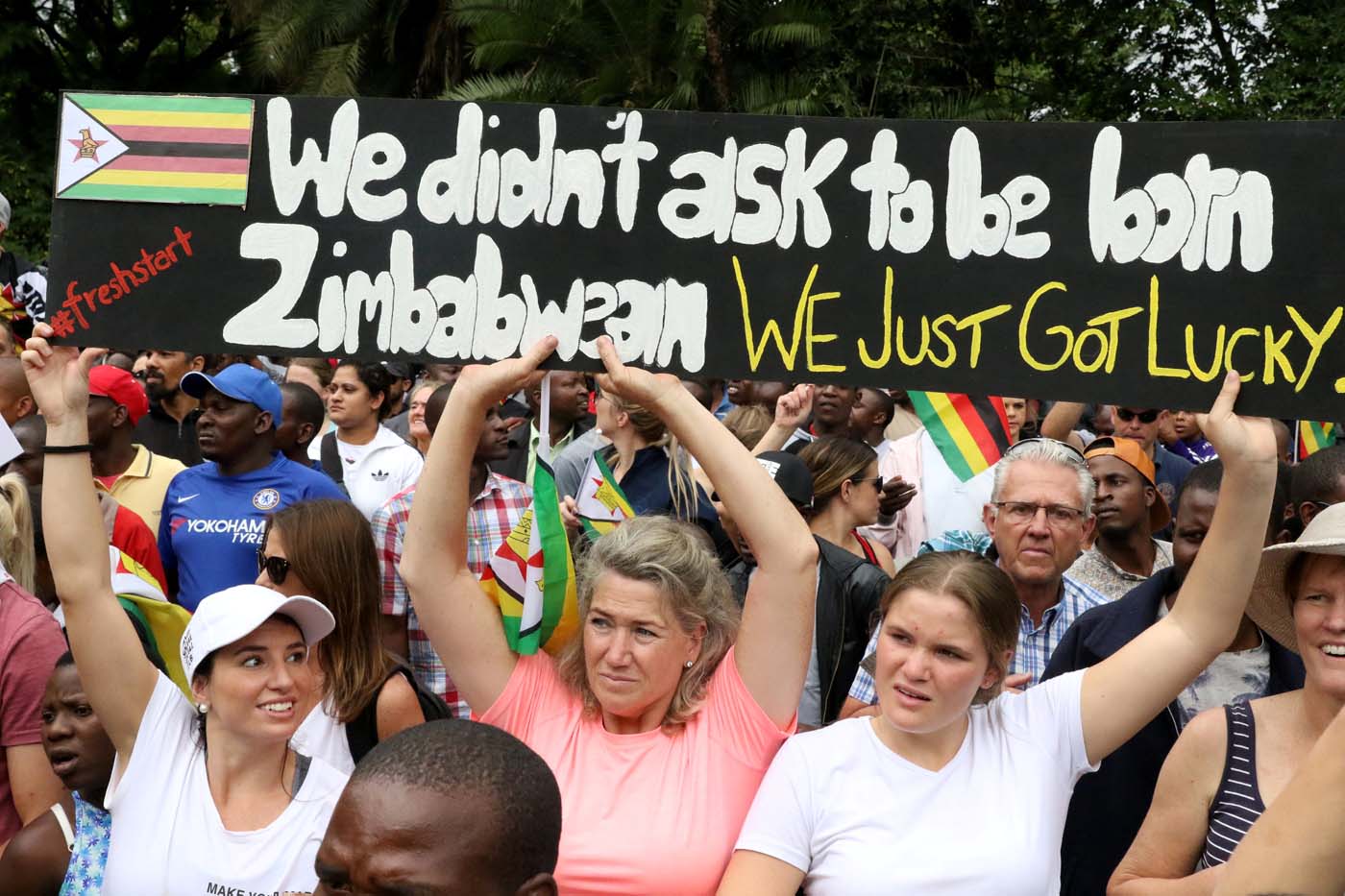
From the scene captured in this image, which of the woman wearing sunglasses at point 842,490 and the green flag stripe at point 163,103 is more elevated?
the green flag stripe at point 163,103

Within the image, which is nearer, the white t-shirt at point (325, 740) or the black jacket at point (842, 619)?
the white t-shirt at point (325, 740)

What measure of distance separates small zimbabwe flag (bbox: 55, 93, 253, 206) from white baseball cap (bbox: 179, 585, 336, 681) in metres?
0.97

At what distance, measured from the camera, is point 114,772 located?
3.24 metres

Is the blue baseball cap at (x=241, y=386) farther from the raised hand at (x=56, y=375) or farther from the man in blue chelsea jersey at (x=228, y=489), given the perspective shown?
the raised hand at (x=56, y=375)

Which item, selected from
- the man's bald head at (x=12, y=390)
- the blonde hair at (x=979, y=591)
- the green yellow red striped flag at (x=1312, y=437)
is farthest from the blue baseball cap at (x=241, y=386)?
the green yellow red striped flag at (x=1312, y=437)

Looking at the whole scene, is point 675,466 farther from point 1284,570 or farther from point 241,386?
point 1284,570

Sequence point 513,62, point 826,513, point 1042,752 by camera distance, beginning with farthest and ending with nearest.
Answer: point 513,62
point 826,513
point 1042,752

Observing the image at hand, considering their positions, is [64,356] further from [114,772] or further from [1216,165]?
[1216,165]

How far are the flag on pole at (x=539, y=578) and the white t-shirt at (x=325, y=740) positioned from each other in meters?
0.46

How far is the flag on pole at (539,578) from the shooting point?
339cm

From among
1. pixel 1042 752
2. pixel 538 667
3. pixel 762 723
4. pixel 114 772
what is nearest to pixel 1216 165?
pixel 1042 752

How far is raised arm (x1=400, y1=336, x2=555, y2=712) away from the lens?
331 centimetres

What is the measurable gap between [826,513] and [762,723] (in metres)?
2.09

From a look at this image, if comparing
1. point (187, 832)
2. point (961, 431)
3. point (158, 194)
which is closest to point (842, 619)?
point (961, 431)
